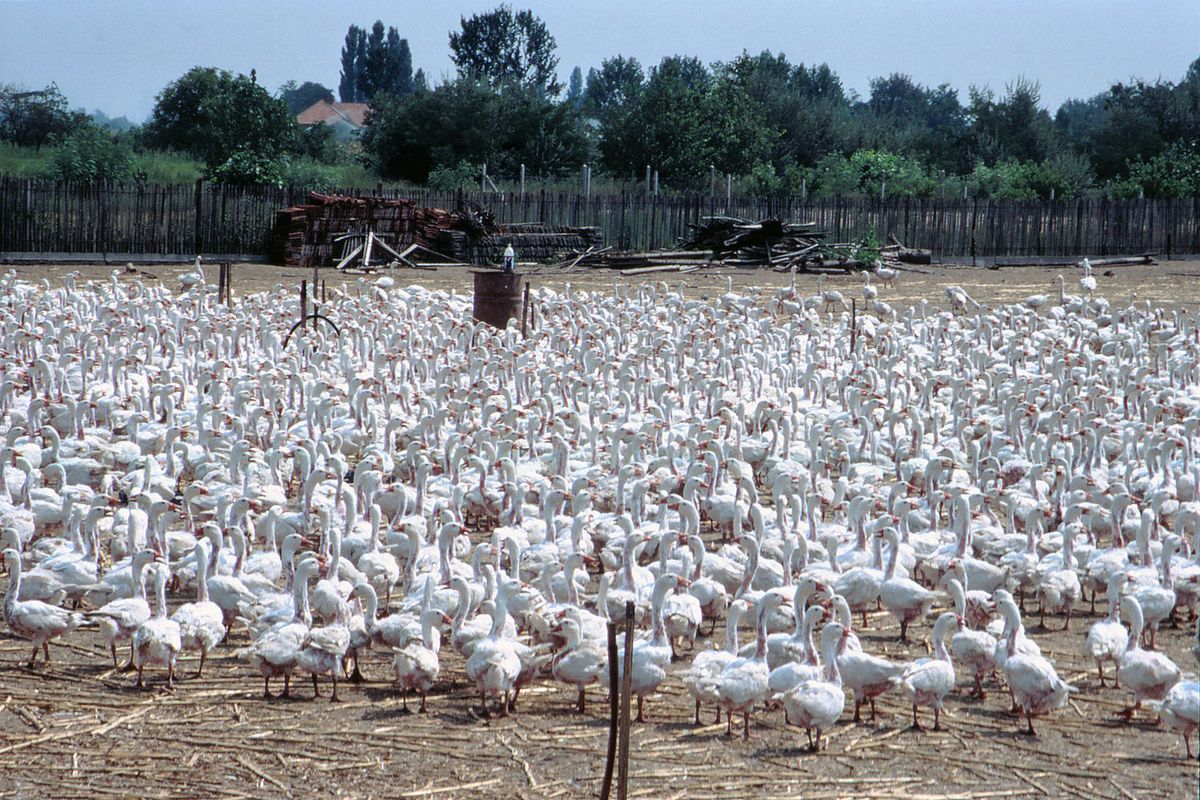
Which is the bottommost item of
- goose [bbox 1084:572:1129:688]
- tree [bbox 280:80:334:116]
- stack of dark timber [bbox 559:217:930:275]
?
goose [bbox 1084:572:1129:688]

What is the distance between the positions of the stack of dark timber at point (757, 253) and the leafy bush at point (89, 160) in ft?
58.8

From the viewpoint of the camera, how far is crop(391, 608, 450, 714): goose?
24.0 feet

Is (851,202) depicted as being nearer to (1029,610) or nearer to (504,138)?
(504,138)

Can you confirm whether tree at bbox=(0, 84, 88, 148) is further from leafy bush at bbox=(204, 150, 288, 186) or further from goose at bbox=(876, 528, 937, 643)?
goose at bbox=(876, 528, 937, 643)

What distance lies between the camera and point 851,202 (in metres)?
35.8

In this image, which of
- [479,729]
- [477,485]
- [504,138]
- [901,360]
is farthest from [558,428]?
[504,138]

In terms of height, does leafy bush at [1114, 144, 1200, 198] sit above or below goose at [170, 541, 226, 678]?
above

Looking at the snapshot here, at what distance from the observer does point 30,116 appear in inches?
2510

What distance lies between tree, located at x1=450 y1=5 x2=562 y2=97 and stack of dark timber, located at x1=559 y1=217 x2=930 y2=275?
50.9 meters

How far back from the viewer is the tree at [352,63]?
149m

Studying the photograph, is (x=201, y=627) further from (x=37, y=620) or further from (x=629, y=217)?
(x=629, y=217)

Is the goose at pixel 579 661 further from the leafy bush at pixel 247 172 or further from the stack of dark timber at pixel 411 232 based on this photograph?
the leafy bush at pixel 247 172

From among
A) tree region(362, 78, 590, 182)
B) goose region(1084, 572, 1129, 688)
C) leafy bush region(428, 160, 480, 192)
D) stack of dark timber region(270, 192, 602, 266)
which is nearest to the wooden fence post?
stack of dark timber region(270, 192, 602, 266)

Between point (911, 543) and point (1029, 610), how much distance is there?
2.96ft
